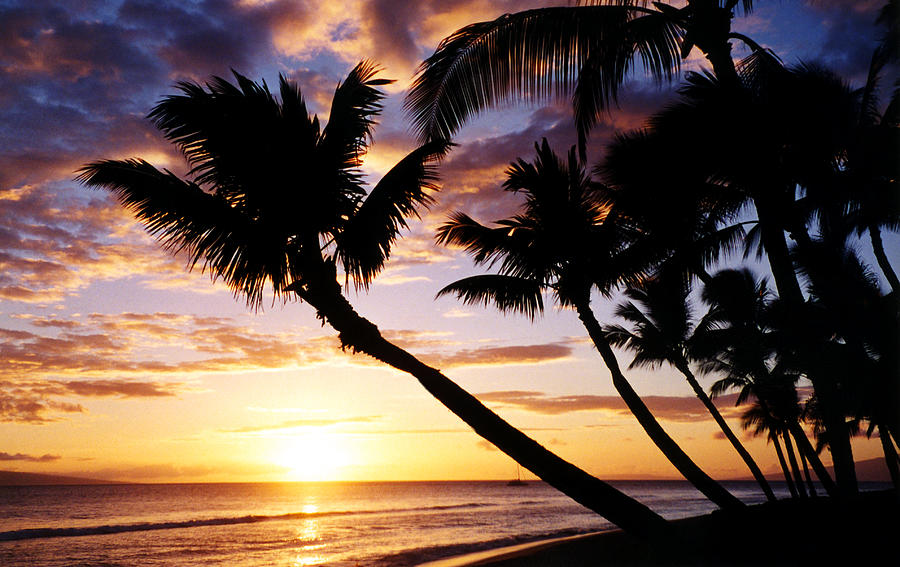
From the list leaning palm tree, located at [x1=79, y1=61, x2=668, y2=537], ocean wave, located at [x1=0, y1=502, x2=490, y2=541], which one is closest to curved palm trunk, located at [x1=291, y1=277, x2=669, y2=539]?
leaning palm tree, located at [x1=79, y1=61, x2=668, y2=537]

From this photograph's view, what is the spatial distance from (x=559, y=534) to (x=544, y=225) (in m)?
19.0

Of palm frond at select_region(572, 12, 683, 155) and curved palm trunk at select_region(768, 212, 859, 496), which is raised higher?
palm frond at select_region(572, 12, 683, 155)

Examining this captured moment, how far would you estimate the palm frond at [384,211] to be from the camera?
6098mm

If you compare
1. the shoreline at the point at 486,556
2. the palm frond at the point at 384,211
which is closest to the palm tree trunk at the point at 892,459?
the shoreline at the point at 486,556

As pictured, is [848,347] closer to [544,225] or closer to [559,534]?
[544,225]

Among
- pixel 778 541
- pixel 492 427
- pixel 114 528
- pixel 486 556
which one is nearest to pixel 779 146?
A: pixel 492 427

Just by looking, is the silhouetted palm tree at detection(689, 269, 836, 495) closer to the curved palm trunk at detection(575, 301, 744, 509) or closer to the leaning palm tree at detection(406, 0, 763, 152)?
the curved palm trunk at detection(575, 301, 744, 509)

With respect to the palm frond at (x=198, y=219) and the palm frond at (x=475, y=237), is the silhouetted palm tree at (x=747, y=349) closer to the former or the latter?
the palm frond at (x=475, y=237)

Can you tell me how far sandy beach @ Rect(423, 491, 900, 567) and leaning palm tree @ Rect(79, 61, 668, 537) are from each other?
3461mm

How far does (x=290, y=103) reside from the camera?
5.95 m

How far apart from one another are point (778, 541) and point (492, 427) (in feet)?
27.6

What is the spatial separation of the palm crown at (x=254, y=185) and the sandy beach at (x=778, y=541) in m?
5.45

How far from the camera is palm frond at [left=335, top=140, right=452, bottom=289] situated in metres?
6.10

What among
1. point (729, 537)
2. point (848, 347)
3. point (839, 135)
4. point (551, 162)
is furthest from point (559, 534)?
point (839, 135)
